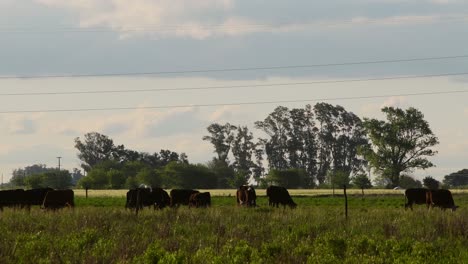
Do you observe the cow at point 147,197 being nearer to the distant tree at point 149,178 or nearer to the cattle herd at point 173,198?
the cattle herd at point 173,198

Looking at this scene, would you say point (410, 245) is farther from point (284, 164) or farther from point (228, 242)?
point (284, 164)

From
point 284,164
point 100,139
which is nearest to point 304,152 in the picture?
point 284,164

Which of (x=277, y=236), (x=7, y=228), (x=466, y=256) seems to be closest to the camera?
(x=466, y=256)

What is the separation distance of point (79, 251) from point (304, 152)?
14590 cm

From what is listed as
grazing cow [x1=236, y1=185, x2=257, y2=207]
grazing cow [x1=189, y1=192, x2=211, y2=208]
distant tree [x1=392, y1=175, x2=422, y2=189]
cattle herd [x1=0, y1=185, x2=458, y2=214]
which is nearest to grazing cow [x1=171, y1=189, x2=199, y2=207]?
cattle herd [x1=0, y1=185, x2=458, y2=214]

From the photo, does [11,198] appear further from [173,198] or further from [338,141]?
[338,141]

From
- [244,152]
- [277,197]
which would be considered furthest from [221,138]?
[277,197]

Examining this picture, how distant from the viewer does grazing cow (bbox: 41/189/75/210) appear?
39.3 m

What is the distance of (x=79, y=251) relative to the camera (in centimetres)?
1953

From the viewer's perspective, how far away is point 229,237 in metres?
22.7

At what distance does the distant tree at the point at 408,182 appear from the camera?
4929 inches

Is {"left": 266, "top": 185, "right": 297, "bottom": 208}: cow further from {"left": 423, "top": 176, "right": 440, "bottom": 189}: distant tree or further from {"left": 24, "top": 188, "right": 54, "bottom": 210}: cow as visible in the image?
{"left": 423, "top": 176, "right": 440, "bottom": 189}: distant tree

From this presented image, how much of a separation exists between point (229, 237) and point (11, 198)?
78.4 ft

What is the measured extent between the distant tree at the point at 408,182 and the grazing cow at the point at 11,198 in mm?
91249
